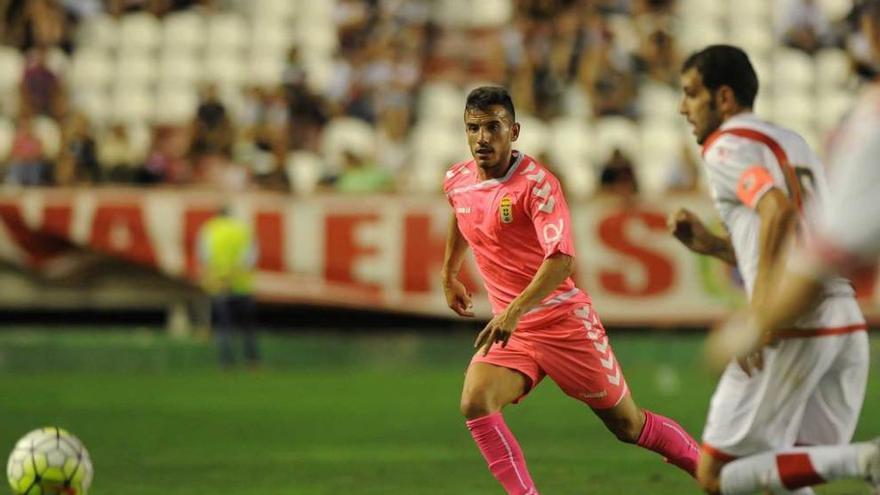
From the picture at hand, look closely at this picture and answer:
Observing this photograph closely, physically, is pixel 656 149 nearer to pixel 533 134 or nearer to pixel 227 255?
pixel 533 134

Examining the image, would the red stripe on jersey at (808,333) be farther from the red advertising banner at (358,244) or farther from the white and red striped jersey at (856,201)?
the red advertising banner at (358,244)

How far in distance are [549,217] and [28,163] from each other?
13.4 meters

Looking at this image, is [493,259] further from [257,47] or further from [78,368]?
[257,47]

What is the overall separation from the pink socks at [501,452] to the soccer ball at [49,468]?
1912mm

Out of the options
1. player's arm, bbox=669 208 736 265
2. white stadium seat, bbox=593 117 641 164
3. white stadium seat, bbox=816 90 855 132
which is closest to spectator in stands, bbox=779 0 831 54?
white stadium seat, bbox=816 90 855 132

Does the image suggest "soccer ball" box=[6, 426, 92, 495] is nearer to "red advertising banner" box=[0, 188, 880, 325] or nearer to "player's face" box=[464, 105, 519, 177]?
"player's face" box=[464, 105, 519, 177]

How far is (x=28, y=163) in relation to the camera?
64.1ft

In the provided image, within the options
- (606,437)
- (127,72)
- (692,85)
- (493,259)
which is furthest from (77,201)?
(692,85)

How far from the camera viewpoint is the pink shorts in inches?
301

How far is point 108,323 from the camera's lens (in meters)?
20.1

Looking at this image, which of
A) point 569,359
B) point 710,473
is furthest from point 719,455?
point 569,359

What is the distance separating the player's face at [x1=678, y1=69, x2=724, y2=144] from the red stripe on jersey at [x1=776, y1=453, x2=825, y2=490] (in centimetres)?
131

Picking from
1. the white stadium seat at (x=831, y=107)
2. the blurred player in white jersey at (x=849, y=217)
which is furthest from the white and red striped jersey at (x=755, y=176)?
the white stadium seat at (x=831, y=107)

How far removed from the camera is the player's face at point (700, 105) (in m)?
6.27
